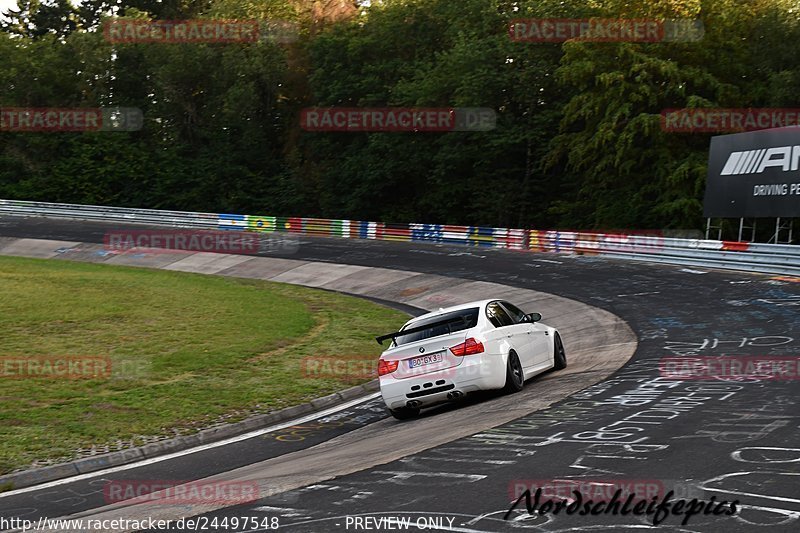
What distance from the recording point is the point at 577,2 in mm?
53938

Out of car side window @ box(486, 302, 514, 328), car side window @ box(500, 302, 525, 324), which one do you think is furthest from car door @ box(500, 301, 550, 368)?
car side window @ box(486, 302, 514, 328)

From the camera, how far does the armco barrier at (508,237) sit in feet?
92.1

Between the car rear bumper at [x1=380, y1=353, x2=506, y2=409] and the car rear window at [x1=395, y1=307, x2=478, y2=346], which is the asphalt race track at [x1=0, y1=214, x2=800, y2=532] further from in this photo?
the car rear window at [x1=395, y1=307, x2=478, y2=346]

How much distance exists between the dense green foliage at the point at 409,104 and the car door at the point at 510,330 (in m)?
33.7

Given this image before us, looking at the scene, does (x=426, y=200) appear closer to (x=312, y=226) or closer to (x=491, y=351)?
(x=312, y=226)

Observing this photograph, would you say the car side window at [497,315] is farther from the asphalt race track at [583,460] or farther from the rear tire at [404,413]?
the rear tire at [404,413]

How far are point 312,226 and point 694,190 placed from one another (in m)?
20.5

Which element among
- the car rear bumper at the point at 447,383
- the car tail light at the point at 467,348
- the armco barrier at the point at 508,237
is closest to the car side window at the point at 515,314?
the car rear bumper at the point at 447,383

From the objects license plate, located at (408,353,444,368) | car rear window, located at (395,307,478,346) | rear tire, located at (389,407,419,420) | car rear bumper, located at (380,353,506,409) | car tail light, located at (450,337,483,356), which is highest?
car rear window, located at (395,307,478,346)

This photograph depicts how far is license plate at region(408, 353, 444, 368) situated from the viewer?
12.7m

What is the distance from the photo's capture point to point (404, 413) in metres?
13.3

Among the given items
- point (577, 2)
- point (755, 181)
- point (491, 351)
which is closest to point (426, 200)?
point (577, 2)

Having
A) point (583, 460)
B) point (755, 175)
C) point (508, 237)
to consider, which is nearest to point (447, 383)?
point (583, 460)

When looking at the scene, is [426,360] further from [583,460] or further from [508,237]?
[508,237]
